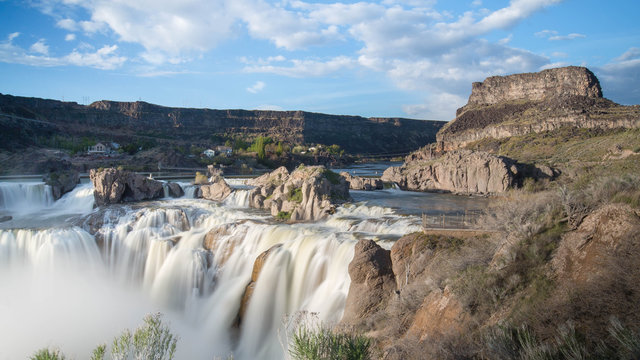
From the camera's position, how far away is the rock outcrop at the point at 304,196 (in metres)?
26.3

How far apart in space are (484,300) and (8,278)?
80.4 feet

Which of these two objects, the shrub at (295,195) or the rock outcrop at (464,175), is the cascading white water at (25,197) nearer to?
the shrub at (295,195)

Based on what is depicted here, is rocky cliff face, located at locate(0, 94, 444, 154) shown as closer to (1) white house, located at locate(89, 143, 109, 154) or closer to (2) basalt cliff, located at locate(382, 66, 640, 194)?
(1) white house, located at locate(89, 143, 109, 154)

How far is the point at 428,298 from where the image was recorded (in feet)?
33.2

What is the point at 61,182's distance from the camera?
130 ft

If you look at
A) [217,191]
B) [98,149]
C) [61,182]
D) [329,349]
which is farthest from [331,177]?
[98,149]

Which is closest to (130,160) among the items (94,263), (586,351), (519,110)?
(94,263)

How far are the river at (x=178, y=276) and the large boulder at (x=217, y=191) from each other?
A: 8.30 meters

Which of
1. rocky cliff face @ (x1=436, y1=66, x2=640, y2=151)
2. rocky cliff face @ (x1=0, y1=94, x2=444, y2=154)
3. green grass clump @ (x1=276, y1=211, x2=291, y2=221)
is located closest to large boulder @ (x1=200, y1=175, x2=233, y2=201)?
green grass clump @ (x1=276, y1=211, x2=291, y2=221)

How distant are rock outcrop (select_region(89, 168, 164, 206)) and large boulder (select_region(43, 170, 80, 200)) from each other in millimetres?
6137

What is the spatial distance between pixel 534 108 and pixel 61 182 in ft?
340

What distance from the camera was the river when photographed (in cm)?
1606

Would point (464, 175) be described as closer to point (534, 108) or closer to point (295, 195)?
point (295, 195)

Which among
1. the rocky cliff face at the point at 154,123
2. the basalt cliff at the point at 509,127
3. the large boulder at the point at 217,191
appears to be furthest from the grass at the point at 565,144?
the rocky cliff face at the point at 154,123
